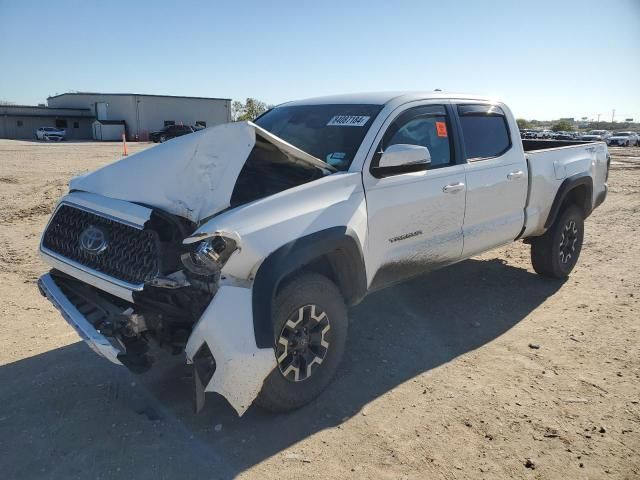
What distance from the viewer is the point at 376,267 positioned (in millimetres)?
3637

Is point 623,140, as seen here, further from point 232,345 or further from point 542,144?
point 232,345

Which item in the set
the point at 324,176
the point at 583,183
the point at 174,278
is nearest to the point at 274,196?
the point at 324,176

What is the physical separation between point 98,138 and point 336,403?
5422 cm

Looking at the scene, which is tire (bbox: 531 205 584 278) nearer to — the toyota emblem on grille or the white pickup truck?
the white pickup truck

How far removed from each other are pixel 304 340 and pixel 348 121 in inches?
70.3

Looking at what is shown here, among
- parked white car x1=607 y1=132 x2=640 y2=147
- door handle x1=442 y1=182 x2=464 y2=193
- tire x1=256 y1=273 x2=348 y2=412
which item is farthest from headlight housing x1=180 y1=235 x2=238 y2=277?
parked white car x1=607 y1=132 x2=640 y2=147

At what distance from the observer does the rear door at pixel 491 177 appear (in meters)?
4.42

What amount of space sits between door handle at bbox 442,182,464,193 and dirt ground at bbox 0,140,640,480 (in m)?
1.27

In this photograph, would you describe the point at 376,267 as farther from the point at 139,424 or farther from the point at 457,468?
the point at 139,424

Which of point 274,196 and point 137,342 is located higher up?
point 274,196

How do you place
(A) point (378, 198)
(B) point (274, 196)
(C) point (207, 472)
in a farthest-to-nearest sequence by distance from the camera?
(A) point (378, 198)
(B) point (274, 196)
(C) point (207, 472)

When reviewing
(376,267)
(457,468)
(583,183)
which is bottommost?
(457,468)

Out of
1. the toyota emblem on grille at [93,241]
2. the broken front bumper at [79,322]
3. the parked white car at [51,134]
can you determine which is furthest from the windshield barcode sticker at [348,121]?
the parked white car at [51,134]

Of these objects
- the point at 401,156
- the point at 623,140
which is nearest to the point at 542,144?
the point at 401,156
